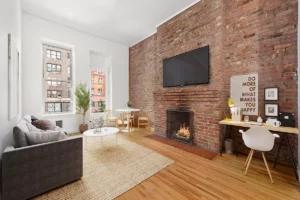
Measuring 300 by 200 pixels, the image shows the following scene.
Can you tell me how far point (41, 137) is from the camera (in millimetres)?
1755

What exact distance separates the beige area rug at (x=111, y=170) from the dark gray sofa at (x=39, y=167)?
0.14 meters

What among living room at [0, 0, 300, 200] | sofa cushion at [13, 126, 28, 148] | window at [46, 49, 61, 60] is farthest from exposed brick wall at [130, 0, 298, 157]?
window at [46, 49, 61, 60]

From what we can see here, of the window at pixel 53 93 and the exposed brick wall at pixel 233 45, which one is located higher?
the exposed brick wall at pixel 233 45

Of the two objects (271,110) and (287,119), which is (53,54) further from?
(287,119)

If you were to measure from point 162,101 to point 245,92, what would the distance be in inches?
81.1

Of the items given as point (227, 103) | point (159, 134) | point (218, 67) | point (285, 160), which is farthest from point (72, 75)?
point (285, 160)

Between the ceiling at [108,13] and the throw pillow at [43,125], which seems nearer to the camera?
the throw pillow at [43,125]

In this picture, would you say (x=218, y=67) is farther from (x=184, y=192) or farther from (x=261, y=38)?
(x=184, y=192)

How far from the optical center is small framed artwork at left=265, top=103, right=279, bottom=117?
2358mm

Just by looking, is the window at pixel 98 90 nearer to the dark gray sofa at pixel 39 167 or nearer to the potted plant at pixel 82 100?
the potted plant at pixel 82 100

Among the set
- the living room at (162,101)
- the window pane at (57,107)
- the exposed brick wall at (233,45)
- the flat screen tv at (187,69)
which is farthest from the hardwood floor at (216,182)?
the window pane at (57,107)

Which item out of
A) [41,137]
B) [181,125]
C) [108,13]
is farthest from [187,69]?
[41,137]

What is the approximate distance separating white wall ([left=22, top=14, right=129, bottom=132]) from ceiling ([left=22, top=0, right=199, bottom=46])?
0.90 feet

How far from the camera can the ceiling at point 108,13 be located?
127 inches
